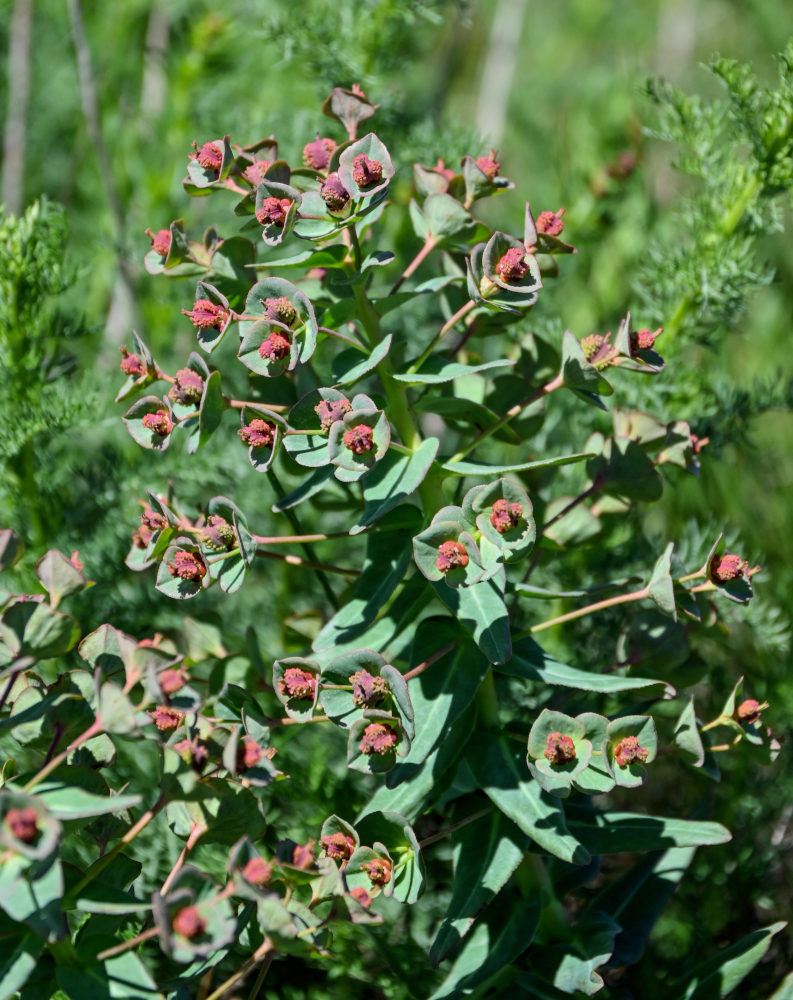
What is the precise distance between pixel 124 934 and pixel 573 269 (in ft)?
4.01

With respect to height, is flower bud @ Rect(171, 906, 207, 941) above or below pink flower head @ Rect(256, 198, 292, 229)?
below

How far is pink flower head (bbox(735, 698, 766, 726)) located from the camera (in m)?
0.79

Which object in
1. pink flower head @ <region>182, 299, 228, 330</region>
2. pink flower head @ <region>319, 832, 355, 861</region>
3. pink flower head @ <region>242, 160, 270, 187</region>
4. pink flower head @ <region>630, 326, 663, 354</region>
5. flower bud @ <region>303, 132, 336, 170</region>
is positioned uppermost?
flower bud @ <region>303, 132, 336, 170</region>

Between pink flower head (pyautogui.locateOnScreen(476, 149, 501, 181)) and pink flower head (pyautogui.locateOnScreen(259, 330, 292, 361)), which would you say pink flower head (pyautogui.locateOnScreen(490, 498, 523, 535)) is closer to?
pink flower head (pyautogui.locateOnScreen(259, 330, 292, 361))

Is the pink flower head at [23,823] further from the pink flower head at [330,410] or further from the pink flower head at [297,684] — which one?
the pink flower head at [330,410]

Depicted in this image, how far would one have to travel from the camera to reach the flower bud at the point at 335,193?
68 centimetres

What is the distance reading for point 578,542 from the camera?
0.89 m

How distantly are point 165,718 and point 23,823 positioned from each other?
0.15m

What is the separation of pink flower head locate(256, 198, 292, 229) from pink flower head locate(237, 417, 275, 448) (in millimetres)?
140

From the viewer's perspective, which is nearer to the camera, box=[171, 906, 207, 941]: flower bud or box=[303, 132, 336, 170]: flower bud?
box=[171, 906, 207, 941]: flower bud

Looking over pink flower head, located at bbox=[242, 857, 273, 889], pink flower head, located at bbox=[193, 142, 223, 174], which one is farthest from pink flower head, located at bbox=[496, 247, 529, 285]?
pink flower head, located at bbox=[242, 857, 273, 889]

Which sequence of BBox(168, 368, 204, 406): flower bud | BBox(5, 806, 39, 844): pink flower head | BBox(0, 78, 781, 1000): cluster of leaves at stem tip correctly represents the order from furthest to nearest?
1. BBox(168, 368, 204, 406): flower bud
2. BBox(0, 78, 781, 1000): cluster of leaves at stem tip
3. BBox(5, 806, 39, 844): pink flower head

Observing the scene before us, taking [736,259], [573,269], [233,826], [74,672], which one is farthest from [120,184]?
[233,826]

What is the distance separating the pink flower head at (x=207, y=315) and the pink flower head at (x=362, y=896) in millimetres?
404
